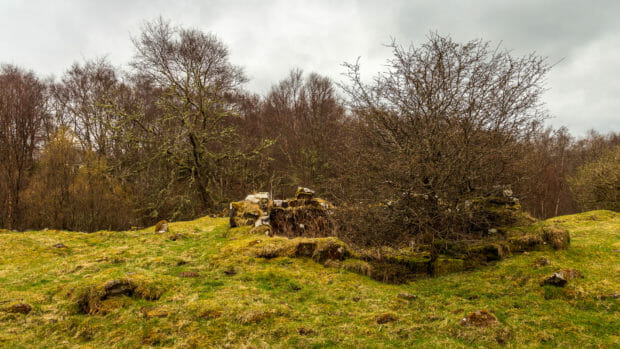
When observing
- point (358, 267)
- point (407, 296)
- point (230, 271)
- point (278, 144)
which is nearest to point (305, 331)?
point (407, 296)

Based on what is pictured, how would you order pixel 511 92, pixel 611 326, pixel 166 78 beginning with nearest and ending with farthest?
pixel 611 326
pixel 511 92
pixel 166 78

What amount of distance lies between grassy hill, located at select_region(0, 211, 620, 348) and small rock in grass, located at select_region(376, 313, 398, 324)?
0.01m

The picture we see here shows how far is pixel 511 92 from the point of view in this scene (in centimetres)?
635

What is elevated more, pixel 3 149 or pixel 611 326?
pixel 3 149

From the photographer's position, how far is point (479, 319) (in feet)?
12.3

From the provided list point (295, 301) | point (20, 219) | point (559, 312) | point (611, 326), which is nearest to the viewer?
point (611, 326)

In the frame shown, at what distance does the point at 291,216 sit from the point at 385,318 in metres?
6.67

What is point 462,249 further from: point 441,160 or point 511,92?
point 511,92

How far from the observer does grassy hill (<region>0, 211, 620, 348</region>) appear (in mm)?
3535

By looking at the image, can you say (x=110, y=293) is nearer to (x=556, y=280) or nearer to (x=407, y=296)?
(x=407, y=296)

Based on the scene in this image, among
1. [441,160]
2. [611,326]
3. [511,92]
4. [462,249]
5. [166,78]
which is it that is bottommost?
[611,326]

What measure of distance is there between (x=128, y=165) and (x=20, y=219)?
5.57m

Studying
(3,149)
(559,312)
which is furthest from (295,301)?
(3,149)

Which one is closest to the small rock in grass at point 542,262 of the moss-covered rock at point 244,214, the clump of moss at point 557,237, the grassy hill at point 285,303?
the grassy hill at point 285,303
